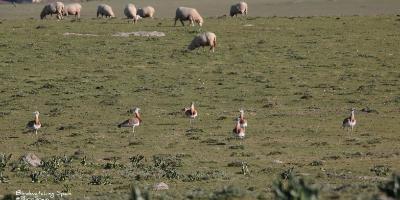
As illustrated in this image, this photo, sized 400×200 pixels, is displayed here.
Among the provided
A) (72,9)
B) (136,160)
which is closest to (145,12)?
(72,9)

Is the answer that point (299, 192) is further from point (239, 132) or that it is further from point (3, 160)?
point (239, 132)

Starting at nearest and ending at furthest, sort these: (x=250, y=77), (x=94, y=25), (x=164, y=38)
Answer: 1. (x=250, y=77)
2. (x=164, y=38)
3. (x=94, y=25)

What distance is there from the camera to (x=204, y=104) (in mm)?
35156

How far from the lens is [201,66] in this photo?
43.8 meters

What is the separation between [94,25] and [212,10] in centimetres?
2687

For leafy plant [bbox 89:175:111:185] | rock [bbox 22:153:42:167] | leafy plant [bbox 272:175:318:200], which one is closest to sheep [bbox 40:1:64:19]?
rock [bbox 22:153:42:167]

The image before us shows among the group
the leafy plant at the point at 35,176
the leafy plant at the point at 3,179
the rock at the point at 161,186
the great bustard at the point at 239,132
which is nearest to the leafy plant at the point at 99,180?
the leafy plant at the point at 35,176

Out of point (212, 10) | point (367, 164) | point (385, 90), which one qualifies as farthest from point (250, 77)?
point (212, 10)

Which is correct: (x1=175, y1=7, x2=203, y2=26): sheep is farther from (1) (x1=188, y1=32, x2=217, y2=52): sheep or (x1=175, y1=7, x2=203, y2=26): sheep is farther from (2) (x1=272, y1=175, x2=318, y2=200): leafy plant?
(2) (x1=272, y1=175, x2=318, y2=200): leafy plant

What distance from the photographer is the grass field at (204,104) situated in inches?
866

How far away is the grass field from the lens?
72.1 ft

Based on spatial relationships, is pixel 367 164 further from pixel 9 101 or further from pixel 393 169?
pixel 9 101

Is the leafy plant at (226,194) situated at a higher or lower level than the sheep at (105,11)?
lower

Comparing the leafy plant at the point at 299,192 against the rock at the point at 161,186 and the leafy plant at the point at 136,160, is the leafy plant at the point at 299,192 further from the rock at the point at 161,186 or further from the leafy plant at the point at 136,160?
the leafy plant at the point at 136,160
